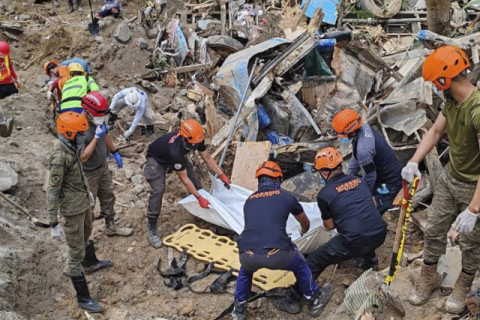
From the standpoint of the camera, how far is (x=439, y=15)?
18.6ft

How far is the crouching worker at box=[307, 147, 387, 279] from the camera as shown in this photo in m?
4.54

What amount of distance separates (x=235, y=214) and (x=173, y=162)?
39.3 inches

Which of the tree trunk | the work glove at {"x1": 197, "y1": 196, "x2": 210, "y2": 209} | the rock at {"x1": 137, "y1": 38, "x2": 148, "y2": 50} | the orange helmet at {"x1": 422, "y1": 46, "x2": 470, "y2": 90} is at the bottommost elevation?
the rock at {"x1": 137, "y1": 38, "x2": 148, "y2": 50}

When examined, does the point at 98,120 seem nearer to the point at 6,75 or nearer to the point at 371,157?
the point at 371,157

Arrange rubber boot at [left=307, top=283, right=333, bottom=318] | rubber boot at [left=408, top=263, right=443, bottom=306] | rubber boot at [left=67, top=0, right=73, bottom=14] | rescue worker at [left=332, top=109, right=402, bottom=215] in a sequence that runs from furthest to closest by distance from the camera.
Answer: rubber boot at [left=67, top=0, right=73, bottom=14], rescue worker at [left=332, top=109, right=402, bottom=215], rubber boot at [left=307, top=283, right=333, bottom=318], rubber boot at [left=408, top=263, right=443, bottom=306]

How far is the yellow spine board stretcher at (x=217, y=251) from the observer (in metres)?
5.13

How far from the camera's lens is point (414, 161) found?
3916mm

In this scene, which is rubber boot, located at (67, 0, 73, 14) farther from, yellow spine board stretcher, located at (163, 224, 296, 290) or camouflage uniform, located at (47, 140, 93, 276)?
camouflage uniform, located at (47, 140, 93, 276)

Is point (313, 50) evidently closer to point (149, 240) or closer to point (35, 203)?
point (149, 240)

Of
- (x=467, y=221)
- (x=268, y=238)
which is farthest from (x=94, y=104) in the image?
(x=467, y=221)

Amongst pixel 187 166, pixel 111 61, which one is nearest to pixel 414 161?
pixel 187 166

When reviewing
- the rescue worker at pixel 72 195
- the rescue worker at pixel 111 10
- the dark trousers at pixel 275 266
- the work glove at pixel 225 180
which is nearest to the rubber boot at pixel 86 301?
the rescue worker at pixel 72 195

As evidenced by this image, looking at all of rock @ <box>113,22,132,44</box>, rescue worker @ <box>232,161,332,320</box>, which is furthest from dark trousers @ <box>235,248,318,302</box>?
rock @ <box>113,22,132,44</box>

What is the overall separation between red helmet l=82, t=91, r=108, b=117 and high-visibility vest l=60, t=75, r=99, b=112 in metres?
0.99
